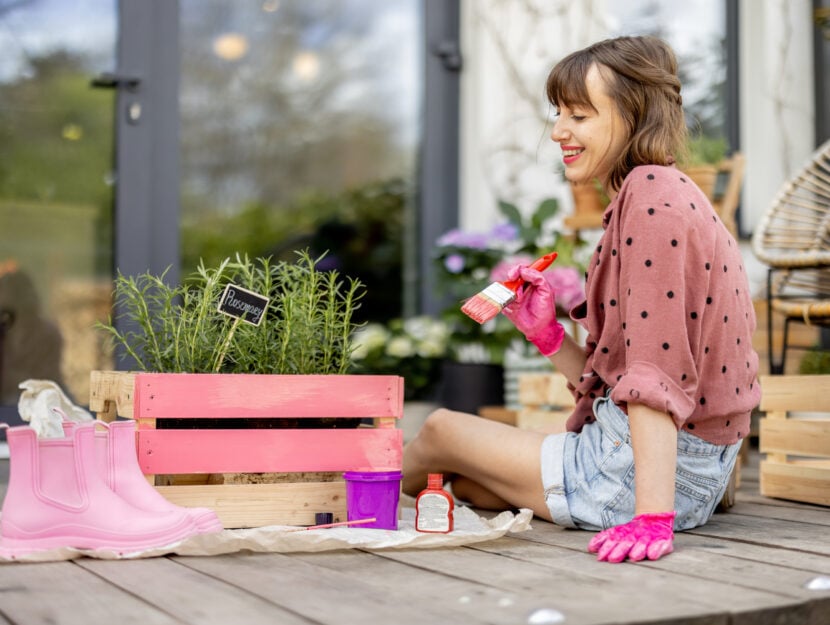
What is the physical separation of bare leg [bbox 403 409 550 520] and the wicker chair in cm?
114

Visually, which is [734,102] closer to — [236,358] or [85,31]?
[85,31]

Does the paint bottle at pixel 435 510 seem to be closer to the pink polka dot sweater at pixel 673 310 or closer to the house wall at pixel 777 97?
the pink polka dot sweater at pixel 673 310

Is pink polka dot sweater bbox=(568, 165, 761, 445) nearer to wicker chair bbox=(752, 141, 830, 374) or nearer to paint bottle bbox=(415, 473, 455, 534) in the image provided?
paint bottle bbox=(415, 473, 455, 534)

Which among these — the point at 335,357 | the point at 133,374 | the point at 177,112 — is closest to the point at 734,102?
the point at 177,112

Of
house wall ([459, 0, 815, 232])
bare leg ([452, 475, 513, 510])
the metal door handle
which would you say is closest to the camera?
bare leg ([452, 475, 513, 510])

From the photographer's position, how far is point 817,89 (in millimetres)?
4320

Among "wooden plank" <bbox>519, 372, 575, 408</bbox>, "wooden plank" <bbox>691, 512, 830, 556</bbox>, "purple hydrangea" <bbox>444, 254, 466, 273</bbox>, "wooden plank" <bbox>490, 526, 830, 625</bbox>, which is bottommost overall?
"wooden plank" <bbox>691, 512, 830, 556</bbox>

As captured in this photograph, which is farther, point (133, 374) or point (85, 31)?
point (85, 31)

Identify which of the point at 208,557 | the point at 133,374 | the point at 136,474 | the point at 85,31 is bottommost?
the point at 208,557

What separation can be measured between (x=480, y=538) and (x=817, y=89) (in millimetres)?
3244

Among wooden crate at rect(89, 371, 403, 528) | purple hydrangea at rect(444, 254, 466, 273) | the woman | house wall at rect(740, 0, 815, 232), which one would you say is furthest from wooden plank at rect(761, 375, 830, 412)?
house wall at rect(740, 0, 815, 232)

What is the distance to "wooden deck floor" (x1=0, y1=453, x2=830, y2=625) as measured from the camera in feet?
4.02

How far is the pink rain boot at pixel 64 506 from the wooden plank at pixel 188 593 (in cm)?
5

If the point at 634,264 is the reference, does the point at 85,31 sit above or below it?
above
